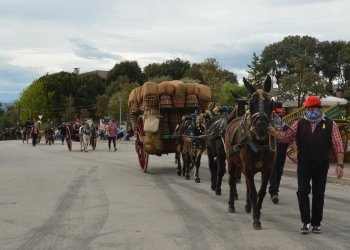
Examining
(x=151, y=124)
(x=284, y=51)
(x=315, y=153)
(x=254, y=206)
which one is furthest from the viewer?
(x=284, y=51)

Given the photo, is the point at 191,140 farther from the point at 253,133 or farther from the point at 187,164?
the point at 253,133

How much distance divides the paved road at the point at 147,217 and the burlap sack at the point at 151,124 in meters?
1.46

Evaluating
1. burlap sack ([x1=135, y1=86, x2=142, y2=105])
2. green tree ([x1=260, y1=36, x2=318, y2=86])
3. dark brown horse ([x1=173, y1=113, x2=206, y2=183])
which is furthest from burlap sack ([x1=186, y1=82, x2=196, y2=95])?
green tree ([x1=260, y1=36, x2=318, y2=86])

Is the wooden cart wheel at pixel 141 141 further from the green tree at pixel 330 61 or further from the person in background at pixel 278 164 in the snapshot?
the green tree at pixel 330 61

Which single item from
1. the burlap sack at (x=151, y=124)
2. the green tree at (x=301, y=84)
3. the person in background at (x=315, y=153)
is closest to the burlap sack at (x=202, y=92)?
the burlap sack at (x=151, y=124)

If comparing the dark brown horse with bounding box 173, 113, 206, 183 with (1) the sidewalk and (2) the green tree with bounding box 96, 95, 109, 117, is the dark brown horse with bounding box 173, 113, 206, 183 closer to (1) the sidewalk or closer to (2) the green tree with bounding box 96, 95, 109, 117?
(1) the sidewalk

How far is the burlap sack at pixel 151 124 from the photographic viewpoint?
47.0ft

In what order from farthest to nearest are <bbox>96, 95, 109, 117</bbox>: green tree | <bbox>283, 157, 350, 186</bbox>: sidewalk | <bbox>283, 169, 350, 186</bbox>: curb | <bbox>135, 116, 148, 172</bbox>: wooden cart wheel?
1. <bbox>96, 95, 109, 117</bbox>: green tree
2. <bbox>135, 116, 148, 172</bbox>: wooden cart wheel
3. <bbox>283, 157, 350, 186</bbox>: sidewalk
4. <bbox>283, 169, 350, 186</bbox>: curb

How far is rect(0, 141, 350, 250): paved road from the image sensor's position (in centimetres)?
666

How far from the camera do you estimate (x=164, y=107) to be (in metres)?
14.7

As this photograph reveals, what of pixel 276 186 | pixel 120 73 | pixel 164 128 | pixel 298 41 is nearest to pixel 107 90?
pixel 120 73

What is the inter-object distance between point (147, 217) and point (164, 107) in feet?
21.7

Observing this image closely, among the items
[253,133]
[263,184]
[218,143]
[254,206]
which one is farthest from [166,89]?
[254,206]

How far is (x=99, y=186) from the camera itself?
41.0 feet
